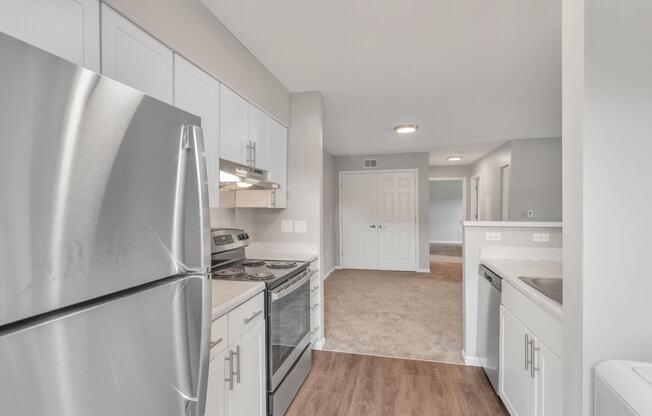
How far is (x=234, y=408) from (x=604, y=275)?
159cm

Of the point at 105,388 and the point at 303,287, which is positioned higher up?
the point at 105,388

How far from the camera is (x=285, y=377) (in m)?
1.97

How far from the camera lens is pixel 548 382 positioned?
4.50 feet

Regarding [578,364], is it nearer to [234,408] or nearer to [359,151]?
[234,408]

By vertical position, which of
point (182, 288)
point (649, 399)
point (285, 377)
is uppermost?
point (182, 288)

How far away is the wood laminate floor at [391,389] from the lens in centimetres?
201

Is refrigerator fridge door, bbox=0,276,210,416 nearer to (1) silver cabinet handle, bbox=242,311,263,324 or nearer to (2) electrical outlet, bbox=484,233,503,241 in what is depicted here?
(1) silver cabinet handle, bbox=242,311,263,324

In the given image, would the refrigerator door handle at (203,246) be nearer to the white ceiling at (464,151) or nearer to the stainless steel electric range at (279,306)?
the stainless steel electric range at (279,306)

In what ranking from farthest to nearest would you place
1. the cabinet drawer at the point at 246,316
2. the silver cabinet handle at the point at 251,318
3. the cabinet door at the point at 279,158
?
the cabinet door at the point at 279,158 < the silver cabinet handle at the point at 251,318 < the cabinet drawer at the point at 246,316

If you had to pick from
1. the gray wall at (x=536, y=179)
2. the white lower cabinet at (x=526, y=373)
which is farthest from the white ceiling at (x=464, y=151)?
the white lower cabinet at (x=526, y=373)

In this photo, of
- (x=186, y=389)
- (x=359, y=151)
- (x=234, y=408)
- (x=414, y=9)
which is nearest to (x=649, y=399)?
(x=186, y=389)

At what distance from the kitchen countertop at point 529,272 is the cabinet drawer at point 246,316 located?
4.60ft

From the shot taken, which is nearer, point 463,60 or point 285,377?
point 285,377

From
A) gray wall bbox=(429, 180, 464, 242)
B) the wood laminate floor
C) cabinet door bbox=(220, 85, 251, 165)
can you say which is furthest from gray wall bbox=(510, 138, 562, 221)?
gray wall bbox=(429, 180, 464, 242)
